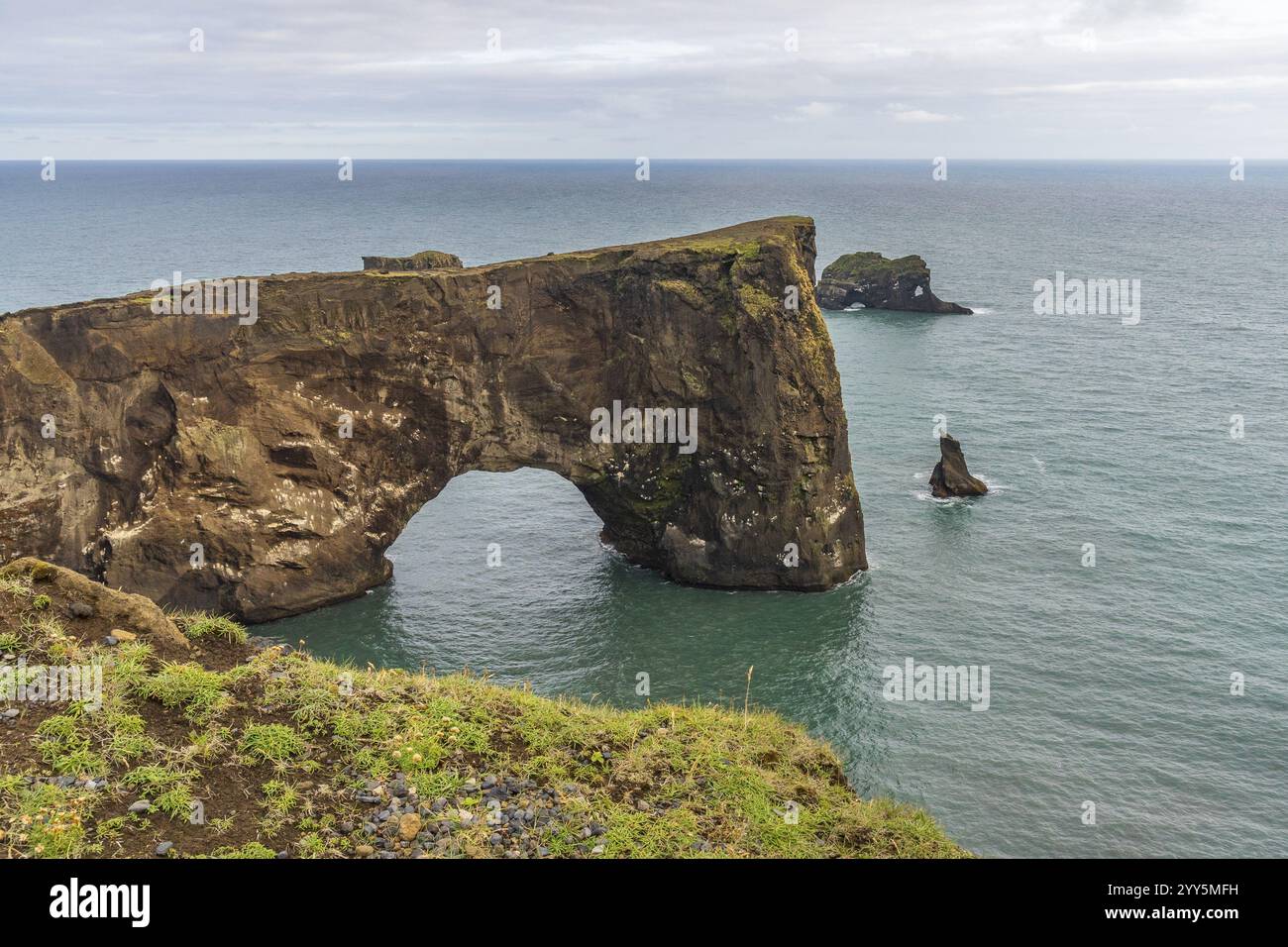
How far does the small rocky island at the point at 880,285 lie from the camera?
120562mm

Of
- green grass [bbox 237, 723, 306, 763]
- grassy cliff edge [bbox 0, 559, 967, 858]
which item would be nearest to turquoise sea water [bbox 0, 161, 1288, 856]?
grassy cliff edge [bbox 0, 559, 967, 858]

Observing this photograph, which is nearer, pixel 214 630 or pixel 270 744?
pixel 270 744

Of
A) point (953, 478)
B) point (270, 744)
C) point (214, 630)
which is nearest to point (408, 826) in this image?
point (270, 744)

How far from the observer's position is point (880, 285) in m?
125

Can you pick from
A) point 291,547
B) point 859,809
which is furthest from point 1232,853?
point 291,547

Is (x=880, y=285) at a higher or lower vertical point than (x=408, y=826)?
higher

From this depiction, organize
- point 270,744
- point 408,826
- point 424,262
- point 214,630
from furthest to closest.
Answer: point 424,262, point 214,630, point 270,744, point 408,826

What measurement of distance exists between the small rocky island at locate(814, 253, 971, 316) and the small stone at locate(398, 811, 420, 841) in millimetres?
114267

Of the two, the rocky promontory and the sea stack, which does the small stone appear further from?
the sea stack

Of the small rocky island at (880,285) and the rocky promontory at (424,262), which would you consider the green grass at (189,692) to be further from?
the small rocky island at (880,285)

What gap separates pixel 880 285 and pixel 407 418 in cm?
9109

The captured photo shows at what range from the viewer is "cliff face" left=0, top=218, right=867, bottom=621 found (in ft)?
137

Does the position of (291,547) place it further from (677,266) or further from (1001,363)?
(1001,363)

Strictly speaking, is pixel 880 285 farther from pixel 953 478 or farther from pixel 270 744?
pixel 270 744
